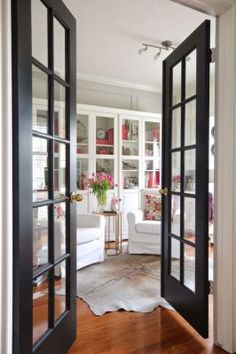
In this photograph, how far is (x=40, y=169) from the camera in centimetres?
150

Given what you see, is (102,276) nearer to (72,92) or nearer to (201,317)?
(201,317)

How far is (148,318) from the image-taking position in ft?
7.14

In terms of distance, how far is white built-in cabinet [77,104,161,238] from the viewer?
436 centimetres

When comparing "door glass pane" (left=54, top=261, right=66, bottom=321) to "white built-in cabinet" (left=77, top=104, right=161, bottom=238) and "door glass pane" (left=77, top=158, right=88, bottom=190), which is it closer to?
"white built-in cabinet" (left=77, top=104, right=161, bottom=238)

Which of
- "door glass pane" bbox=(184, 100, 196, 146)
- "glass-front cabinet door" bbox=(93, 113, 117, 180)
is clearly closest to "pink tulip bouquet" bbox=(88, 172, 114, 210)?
"glass-front cabinet door" bbox=(93, 113, 117, 180)

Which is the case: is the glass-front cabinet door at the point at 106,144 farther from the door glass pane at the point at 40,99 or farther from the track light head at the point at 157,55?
the door glass pane at the point at 40,99

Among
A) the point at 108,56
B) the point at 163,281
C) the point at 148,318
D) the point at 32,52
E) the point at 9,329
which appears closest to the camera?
the point at 9,329

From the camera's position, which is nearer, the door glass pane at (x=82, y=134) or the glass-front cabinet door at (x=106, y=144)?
the door glass pane at (x=82, y=134)

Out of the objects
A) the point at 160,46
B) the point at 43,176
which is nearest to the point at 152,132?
the point at 160,46

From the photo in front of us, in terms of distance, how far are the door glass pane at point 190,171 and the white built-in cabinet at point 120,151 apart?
8.07 feet

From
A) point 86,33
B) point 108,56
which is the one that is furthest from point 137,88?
point 86,33

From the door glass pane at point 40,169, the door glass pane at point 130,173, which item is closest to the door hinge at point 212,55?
the door glass pane at point 40,169

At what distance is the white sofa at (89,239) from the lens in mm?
3172

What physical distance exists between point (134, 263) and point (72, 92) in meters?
2.31
